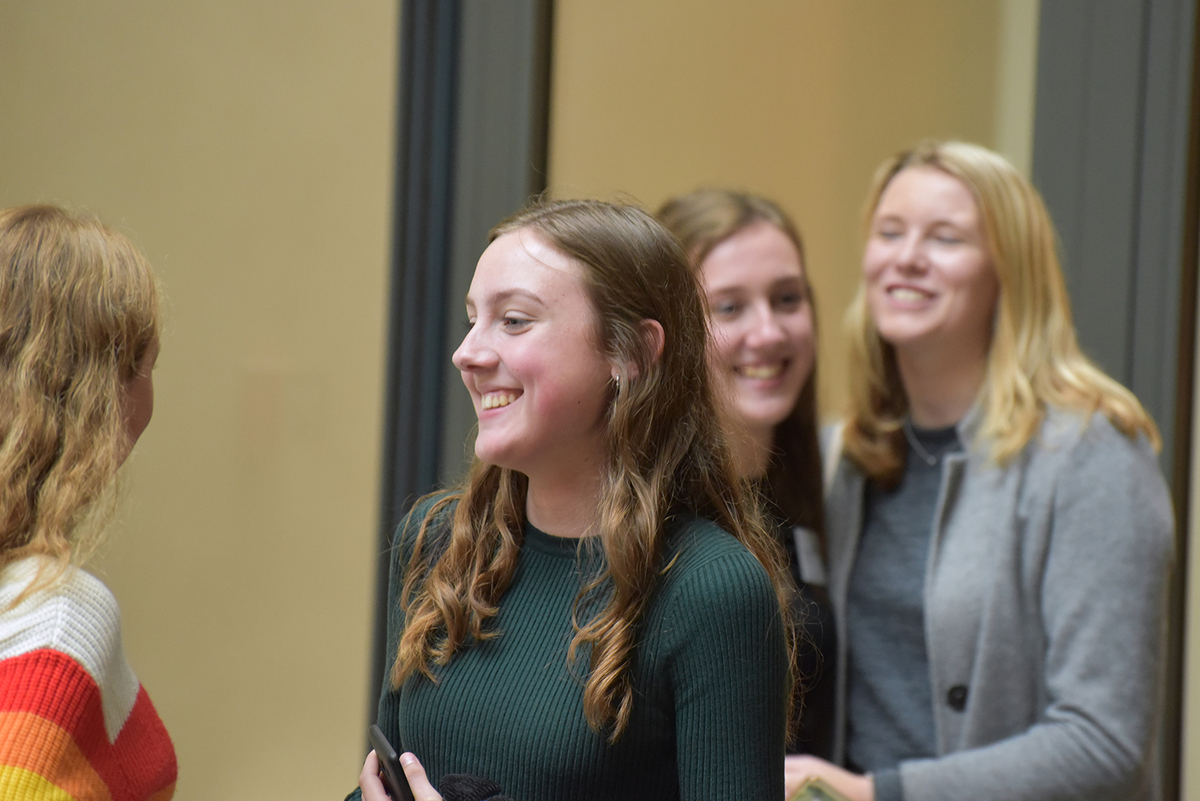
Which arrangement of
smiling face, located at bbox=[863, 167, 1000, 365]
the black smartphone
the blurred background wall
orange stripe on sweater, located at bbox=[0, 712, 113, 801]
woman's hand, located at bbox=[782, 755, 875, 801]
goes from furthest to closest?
the blurred background wall
smiling face, located at bbox=[863, 167, 1000, 365]
woman's hand, located at bbox=[782, 755, 875, 801]
the black smartphone
orange stripe on sweater, located at bbox=[0, 712, 113, 801]

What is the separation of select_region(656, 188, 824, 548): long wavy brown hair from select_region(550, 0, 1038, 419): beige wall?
1.87ft

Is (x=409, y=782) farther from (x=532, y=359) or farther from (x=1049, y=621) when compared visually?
(x=1049, y=621)

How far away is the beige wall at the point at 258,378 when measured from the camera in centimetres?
263

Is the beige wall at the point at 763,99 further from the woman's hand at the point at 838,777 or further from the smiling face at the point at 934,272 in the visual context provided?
the woman's hand at the point at 838,777

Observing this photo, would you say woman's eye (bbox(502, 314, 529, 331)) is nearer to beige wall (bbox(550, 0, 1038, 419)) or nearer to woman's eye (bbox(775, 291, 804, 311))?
woman's eye (bbox(775, 291, 804, 311))

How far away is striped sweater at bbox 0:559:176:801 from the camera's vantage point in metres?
1.11

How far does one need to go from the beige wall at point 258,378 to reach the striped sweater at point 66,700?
1433mm

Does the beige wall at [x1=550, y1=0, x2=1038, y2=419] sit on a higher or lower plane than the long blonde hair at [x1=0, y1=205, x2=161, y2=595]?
higher

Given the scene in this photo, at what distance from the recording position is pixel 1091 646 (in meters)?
1.86

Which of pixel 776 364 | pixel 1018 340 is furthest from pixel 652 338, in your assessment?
pixel 1018 340

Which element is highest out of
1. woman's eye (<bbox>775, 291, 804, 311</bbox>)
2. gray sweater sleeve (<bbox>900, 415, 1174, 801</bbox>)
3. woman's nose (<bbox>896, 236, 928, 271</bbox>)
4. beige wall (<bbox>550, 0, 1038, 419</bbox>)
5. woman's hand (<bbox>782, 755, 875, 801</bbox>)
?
beige wall (<bbox>550, 0, 1038, 419</bbox>)

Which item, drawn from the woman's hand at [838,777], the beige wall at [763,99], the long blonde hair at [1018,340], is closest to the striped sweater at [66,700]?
the woman's hand at [838,777]

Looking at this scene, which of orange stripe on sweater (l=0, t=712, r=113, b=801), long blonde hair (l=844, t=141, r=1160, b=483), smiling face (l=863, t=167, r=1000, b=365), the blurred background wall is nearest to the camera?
orange stripe on sweater (l=0, t=712, r=113, b=801)

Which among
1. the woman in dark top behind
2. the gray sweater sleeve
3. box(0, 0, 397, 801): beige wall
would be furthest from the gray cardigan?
box(0, 0, 397, 801): beige wall
